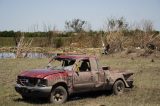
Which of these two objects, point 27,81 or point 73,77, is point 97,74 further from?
point 27,81

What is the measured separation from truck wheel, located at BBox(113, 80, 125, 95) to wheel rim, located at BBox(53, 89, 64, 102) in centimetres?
281

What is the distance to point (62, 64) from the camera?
14.1 meters

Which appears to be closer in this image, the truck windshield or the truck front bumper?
the truck front bumper

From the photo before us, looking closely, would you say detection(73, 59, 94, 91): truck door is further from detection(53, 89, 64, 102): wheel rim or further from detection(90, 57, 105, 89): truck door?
detection(53, 89, 64, 102): wheel rim

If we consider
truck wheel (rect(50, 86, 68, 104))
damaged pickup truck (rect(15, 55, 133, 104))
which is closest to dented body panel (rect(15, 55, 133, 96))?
damaged pickup truck (rect(15, 55, 133, 104))

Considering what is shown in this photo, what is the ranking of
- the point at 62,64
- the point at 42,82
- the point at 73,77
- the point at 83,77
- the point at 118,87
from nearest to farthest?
the point at 42,82
the point at 73,77
the point at 83,77
the point at 62,64
the point at 118,87

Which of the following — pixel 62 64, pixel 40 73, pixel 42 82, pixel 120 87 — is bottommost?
pixel 120 87

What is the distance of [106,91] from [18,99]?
363 centimetres

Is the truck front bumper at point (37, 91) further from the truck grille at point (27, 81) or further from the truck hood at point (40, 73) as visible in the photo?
the truck hood at point (40, 73)

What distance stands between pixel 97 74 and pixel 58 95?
2.00 meters

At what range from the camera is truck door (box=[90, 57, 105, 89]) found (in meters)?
14.2

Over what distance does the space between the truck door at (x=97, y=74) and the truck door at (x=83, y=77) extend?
15 centimetres

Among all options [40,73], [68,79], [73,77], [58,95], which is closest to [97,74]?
[73,77]

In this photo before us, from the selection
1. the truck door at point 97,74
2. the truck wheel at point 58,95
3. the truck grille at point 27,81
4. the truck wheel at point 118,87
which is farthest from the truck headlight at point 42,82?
the truck wheel at point 118,87
